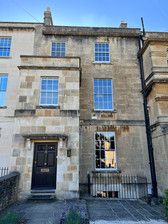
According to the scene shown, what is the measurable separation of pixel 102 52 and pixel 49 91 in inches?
249

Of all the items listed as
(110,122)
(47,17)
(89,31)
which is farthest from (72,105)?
(47,17)

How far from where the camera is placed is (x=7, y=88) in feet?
44.1

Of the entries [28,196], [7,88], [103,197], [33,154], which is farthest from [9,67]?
[103,197]

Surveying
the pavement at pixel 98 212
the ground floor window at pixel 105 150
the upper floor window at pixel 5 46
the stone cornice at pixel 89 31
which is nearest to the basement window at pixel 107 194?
the ground floor window at pixel 105 150

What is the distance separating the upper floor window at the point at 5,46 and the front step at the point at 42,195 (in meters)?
10.7

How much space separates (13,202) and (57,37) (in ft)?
41.1

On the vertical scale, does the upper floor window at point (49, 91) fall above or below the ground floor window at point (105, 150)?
above

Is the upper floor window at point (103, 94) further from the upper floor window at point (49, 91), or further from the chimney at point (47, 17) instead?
the chimney at point (47, 17)

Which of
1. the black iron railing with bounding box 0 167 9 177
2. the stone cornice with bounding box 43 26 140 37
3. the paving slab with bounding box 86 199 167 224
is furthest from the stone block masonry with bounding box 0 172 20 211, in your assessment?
the stone cornice with bounding box 43 26 140 37

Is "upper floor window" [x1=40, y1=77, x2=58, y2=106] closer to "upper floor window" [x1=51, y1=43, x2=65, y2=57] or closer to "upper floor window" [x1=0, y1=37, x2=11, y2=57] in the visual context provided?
"upper floor window" [x1=51, y1=43, x2=65, y2=57]

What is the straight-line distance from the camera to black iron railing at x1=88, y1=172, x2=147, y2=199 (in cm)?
1162

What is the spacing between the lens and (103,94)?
549 inches

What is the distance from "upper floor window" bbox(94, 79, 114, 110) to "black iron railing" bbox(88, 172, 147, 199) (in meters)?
4.85

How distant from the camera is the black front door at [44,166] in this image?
10102 millimetres
